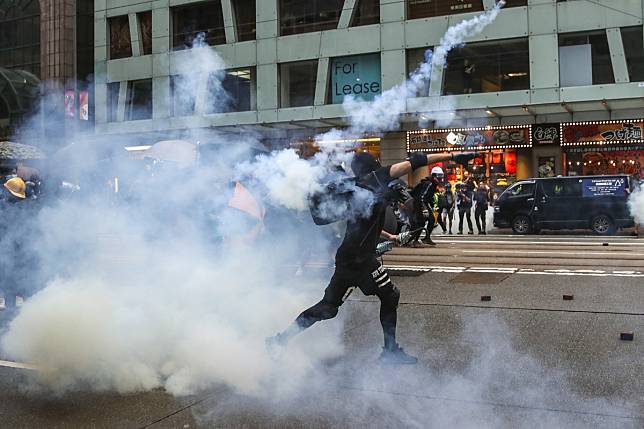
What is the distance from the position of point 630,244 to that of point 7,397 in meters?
12.7

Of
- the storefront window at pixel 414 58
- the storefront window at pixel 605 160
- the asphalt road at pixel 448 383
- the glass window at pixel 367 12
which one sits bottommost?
the asphalt road at pixel 448 383

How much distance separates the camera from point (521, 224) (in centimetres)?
1714

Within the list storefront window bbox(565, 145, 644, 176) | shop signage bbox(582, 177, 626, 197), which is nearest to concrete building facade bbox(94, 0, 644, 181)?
storefront window bbox(565, 145, 644, 176)

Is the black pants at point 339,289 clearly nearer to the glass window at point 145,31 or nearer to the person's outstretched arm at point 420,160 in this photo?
the person's outstretched arm at point 420,160

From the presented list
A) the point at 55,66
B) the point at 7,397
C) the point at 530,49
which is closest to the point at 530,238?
the point at 530,49

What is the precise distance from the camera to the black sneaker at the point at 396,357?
4.73 metres

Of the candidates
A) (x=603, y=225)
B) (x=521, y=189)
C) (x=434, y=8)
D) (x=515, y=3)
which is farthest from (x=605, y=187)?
(x=434, y=8)

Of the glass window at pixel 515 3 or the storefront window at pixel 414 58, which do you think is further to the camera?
the storefront window at pixel 414 58

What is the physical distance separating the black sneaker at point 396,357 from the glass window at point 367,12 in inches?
748

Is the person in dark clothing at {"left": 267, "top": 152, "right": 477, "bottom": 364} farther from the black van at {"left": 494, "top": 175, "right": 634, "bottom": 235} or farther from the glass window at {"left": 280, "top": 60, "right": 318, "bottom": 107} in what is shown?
the glass window at {"left": 280, "top": 60, "right": 318, "bottom": 107}

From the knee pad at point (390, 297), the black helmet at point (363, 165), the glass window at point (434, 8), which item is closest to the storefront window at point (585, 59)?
the glass window at point (434, 8)

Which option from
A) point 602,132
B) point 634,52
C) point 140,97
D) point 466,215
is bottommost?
point 466,215

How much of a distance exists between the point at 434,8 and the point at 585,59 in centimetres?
516

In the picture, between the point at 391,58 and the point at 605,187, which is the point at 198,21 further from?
the point at 605,187
